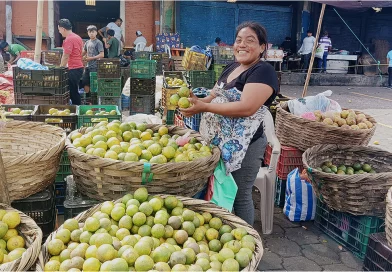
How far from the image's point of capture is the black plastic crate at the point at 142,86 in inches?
301

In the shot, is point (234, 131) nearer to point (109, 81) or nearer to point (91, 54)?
point (109, 81)

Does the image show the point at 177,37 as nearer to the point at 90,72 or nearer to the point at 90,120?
the point at 90,72

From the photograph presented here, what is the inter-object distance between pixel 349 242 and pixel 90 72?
6.25 metres

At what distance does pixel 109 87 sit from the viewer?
25.1 feet

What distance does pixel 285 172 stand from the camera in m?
4.43

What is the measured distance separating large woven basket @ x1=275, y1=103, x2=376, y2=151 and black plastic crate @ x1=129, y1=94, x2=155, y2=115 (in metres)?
3.84

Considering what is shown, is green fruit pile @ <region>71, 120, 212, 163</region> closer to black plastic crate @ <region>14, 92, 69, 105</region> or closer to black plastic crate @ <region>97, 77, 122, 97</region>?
black plastic crate @ <region>14, 92, 69, 105</region>

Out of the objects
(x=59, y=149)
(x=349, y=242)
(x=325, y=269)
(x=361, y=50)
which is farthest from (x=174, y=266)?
(x=361, y=50)

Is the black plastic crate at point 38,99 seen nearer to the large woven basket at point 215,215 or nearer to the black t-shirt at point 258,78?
the black t-shirt at point 258,78

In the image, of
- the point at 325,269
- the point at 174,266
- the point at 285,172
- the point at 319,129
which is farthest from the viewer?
the point at 285,172

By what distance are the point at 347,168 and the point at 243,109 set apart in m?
2.02

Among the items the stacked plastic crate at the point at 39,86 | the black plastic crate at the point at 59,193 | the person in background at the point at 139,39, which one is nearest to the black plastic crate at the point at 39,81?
the stacked plastic crate at the point at 39,86

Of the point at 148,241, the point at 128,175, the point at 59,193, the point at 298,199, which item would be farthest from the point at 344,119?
the point at 148,241

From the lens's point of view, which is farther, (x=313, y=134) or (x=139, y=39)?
(x=139, y=39)
